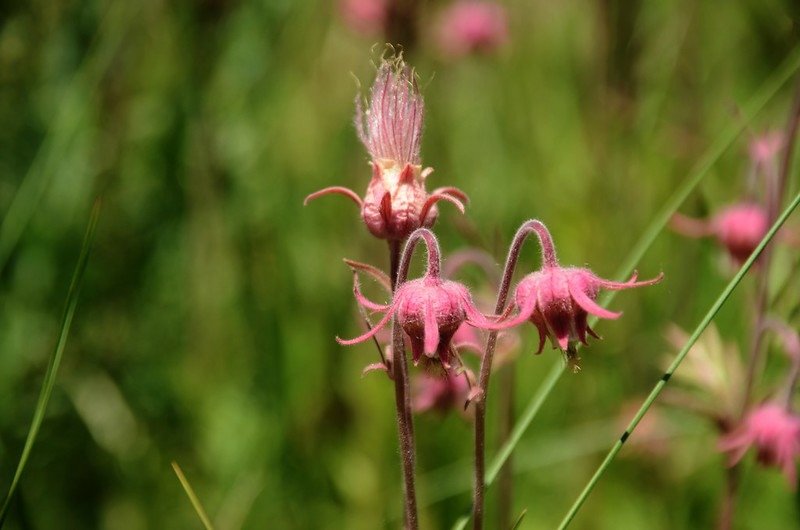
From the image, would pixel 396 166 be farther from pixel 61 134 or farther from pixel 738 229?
pixel 61 134

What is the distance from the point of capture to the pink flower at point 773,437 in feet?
7.34

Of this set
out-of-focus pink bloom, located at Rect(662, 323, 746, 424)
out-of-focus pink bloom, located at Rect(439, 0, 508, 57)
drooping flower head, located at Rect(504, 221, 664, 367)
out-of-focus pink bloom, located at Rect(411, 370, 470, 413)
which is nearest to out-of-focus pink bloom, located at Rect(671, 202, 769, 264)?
out-of-focus pink bloom, located at Rect(662, 323, 746, 424)

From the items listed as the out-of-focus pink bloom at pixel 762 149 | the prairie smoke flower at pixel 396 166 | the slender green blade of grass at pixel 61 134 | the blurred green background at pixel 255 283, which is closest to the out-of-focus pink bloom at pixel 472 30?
the blurred green background at pixel 255 283

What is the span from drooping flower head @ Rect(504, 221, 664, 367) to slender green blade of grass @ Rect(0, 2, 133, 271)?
4.57 feet

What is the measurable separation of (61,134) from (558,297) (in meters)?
1.83

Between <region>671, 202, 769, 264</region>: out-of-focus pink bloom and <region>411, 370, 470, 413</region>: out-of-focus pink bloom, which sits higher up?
<region>671, 202, 769, 264</region>: out-of-focus pink bloom

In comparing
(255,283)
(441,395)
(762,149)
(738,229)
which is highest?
(255,283)

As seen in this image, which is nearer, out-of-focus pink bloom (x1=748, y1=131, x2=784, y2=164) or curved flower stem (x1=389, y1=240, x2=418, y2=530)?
curved flower stem (x1=389, y1=240, x2=418, y2=530)

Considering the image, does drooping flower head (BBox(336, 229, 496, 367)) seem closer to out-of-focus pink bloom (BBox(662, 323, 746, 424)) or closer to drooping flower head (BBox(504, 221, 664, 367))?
drooping flower head (BBox(504, 221, 664, 367))

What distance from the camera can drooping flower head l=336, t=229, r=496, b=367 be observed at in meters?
1.50

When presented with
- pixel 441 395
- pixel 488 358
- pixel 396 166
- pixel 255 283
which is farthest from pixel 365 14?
pixel 488 358

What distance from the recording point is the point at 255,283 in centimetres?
340

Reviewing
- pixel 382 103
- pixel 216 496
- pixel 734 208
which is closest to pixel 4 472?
pixel 216 496

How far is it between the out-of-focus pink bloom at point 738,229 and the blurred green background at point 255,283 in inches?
2.5
